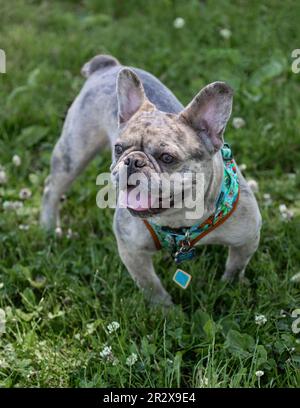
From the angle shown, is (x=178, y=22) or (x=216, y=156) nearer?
(x=216, y=156)

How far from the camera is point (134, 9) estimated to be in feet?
22.7

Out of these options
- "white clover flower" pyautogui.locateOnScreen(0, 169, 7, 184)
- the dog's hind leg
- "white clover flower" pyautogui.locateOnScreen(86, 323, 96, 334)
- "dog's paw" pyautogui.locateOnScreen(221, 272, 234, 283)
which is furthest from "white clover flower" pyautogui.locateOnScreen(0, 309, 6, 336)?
"white clover flower" pyautogui.locateOnScreen(0, 169, 7, 184)

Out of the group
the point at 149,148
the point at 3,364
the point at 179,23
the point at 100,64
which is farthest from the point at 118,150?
the point at 179,23

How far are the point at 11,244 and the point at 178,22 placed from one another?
2.99m

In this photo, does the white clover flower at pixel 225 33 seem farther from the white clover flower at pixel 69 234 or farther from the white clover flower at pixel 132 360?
the white clover flower at pixel 132 360

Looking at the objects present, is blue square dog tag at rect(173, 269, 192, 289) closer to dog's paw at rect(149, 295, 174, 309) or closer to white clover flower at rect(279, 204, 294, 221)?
dog's paw at rect(149, 295, 174, 309)

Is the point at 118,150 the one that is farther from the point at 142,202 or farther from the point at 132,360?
the point at 132,360

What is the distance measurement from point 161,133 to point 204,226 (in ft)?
1.95

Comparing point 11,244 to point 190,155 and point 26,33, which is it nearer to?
point 190,155

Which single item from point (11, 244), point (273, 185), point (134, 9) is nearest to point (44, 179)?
point (11, 244)

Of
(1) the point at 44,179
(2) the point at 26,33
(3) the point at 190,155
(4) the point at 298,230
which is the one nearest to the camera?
(3) the point at 190,155

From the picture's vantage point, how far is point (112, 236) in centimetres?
448

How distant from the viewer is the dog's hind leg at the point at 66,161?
171 inches

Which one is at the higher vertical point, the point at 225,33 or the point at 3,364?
the point at 225,33
